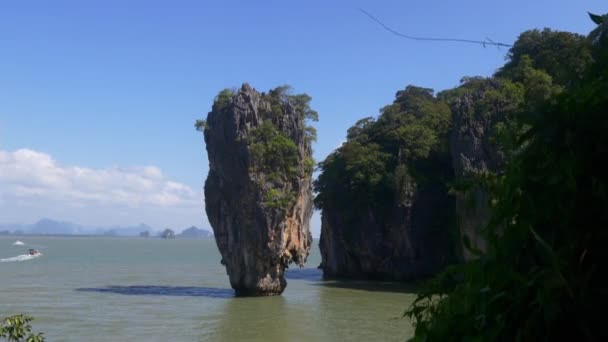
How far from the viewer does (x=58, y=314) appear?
2153 cm

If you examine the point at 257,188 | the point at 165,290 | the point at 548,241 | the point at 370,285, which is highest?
the point at 257,188

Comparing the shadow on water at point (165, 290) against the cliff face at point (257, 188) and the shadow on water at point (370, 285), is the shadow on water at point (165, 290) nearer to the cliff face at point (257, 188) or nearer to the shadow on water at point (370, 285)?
the cliff face at point (257, 188)

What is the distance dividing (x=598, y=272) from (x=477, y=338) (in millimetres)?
263

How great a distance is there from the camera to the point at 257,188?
28000mm

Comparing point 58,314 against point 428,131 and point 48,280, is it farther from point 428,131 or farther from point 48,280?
point 428,131

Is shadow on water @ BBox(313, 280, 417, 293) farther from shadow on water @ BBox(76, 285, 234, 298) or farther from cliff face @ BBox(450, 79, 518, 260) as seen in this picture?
cliff face @ BBox(450, 79, 518, 260)

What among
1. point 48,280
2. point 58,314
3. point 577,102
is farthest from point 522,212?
point 48,280

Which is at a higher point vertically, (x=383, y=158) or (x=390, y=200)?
(x=383, y=158)

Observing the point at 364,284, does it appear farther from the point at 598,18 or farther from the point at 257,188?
the point at 598,18

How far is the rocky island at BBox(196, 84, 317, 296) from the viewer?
2772 centimetres

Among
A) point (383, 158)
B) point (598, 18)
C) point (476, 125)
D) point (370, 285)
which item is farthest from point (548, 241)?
point (383, 158)

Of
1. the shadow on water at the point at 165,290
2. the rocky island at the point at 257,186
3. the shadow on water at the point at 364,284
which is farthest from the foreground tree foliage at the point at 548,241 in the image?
the shadow on water at the point at 364,284

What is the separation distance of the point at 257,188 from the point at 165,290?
689 cm

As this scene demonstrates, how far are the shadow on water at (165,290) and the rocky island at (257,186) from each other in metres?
1.20
